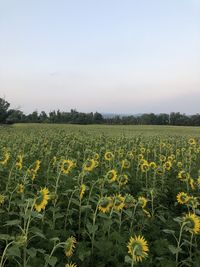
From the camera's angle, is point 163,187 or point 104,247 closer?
point 104,247

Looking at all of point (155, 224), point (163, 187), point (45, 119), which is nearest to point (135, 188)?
point (163, 187)

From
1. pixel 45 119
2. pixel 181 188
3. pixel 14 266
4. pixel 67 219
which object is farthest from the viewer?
pixel 45 119

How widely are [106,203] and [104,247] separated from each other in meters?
0.38

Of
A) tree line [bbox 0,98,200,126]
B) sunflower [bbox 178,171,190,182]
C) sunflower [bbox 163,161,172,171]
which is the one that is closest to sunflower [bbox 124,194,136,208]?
sunflower [bbox 178,171,190,182]

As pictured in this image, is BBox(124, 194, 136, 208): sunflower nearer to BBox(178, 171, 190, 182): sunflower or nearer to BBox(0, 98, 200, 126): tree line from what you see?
BBox(178, 171, 190, 182): sunflower

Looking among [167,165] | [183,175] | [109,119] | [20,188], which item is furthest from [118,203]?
[109,119]

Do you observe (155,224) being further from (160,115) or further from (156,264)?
(160,115)

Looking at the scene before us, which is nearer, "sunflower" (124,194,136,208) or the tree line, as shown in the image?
"sunflower" (124,194,136,208)

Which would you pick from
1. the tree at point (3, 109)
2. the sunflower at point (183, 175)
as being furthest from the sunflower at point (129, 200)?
the tree at point (3, 109)

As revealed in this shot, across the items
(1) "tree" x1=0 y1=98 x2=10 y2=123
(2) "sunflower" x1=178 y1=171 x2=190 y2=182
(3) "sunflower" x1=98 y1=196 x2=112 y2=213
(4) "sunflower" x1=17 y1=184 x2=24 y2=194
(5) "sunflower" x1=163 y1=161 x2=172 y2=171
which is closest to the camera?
(3) "sunflower" x1=98 y1=196 x2=112 y2=213

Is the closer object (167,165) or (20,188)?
(20,188)

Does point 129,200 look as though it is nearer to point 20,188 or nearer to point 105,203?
point 105,203

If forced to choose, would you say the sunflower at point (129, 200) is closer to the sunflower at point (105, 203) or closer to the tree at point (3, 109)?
the sunflower at point (105, 203)

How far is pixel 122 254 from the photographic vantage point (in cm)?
313
